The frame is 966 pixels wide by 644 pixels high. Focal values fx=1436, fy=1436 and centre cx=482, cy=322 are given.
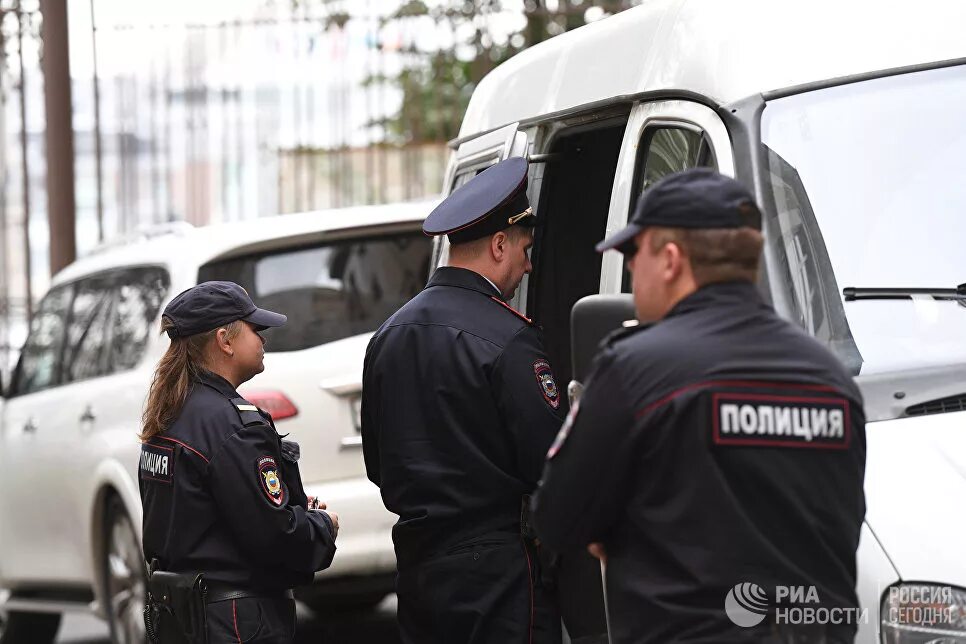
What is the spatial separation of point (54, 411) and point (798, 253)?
195 inches

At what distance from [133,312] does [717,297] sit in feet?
16.1

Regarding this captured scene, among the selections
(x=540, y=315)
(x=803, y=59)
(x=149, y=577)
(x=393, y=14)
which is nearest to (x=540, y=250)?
(x=540, y=315)

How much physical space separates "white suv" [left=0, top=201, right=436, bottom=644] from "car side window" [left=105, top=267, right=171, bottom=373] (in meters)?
0.01

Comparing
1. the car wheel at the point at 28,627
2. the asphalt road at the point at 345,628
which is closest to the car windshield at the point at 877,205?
the asphalt road at the point at 345,628

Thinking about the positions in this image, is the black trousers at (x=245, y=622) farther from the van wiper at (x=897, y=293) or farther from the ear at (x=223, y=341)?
the van wiper at (x=897, y=293)

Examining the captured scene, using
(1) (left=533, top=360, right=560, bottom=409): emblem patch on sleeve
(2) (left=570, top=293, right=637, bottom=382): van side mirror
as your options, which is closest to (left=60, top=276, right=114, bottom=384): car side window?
(1) (left=533, top=360, right=560, bottom=409): emblem patch on sleeve

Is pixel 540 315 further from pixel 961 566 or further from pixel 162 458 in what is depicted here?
pixel 961 566

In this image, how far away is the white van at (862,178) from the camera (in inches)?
118

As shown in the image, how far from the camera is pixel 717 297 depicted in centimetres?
253

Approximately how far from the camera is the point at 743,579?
243cm

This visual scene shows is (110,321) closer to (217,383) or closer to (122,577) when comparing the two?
(122,577)

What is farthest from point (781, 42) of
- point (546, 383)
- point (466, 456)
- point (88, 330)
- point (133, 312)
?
point (88, 330)

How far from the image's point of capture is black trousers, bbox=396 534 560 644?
3.71m

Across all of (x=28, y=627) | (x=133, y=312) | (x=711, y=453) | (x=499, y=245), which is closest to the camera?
(x=711, y=453)
